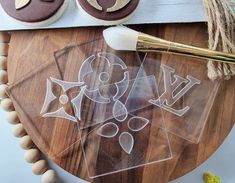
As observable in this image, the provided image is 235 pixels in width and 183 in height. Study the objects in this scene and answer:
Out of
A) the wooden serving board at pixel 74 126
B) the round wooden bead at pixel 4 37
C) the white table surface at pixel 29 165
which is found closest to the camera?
the wooden serving board at pixel 74 126

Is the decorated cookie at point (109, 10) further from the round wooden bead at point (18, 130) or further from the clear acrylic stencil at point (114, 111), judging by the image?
the round wooden bead at point (18, 130)

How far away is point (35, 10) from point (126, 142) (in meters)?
0.28

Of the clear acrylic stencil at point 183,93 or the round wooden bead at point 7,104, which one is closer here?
the clear acrylic stencil at point 183,93

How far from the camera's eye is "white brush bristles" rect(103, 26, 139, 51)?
21.7 inches

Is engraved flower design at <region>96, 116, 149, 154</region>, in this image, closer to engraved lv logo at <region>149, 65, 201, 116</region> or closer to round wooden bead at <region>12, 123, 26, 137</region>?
engraved lv logo at <region>149, 65, 201, 116</region>

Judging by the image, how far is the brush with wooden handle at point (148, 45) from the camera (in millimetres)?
549

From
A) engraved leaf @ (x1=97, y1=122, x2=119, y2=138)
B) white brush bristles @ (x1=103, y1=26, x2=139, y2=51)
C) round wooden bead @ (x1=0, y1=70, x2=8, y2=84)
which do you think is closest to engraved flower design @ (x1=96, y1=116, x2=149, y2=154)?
engraved leaf @ (x1=97, y1=122, x2=119, y2=138)

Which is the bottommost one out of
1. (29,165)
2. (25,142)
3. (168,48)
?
(29,165)

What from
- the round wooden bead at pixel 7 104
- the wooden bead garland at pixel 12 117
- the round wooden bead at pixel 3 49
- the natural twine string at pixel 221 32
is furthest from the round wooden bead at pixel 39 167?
the natural twine string at pixel 221 32

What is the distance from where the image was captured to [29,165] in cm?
76

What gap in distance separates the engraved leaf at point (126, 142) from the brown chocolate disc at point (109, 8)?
20 cm

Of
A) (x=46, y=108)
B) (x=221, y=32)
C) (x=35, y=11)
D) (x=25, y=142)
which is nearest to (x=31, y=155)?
(x=25, y=142)

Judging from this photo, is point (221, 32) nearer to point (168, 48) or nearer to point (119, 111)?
point (168, 48)

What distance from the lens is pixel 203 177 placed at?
0.74 m
